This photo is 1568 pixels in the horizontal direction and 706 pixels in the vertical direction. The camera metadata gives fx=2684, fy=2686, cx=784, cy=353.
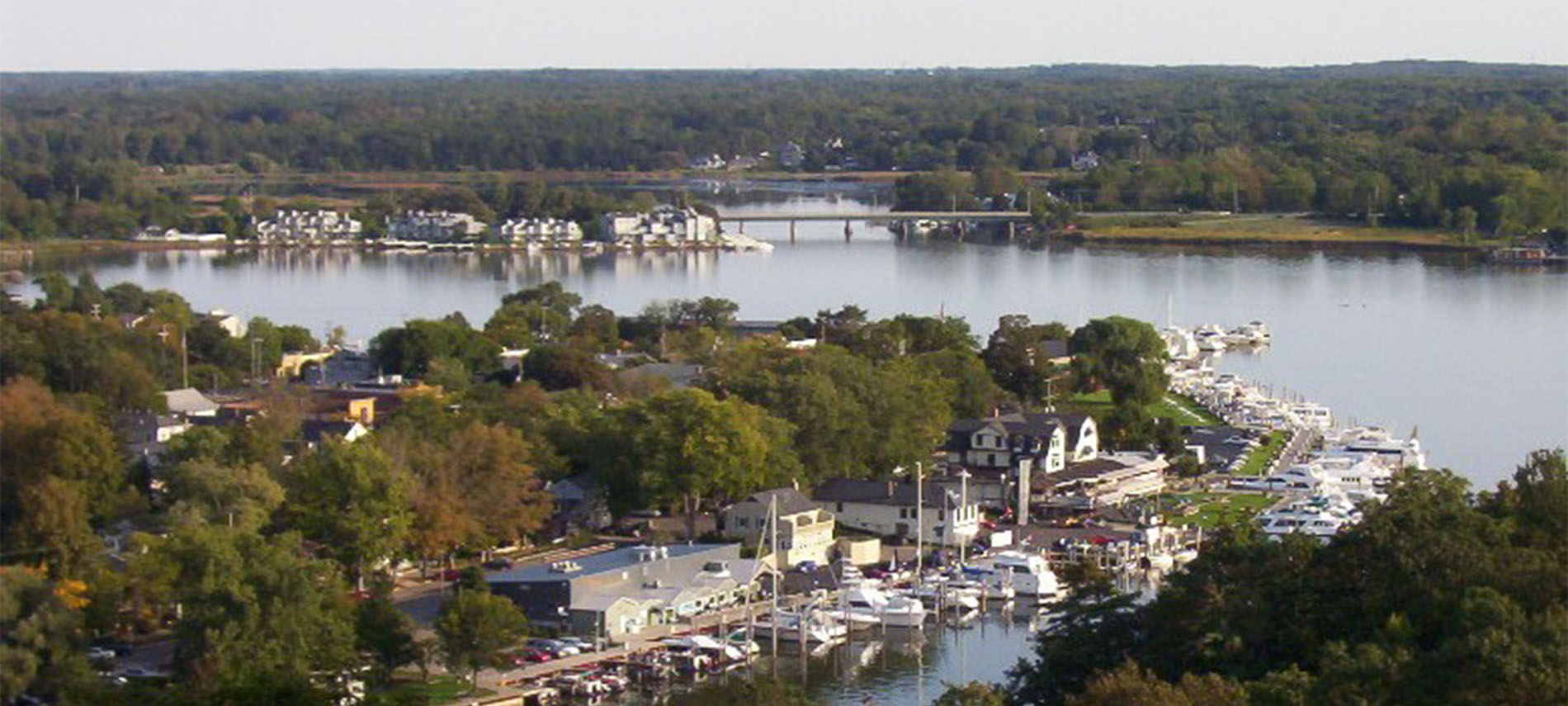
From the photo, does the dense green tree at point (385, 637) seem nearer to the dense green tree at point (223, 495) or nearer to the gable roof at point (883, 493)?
the dense green tree at point (223, 495)

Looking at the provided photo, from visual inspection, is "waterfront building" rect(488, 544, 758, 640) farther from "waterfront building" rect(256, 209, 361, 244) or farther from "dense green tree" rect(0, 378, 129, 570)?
"waterfront building" rect(256, 209, 361, 244)

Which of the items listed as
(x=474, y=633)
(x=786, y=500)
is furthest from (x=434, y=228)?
(x=474, y=633)

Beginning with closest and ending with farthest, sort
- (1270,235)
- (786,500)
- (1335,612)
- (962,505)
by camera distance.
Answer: (1335,612) < (786,500) < (962,505) < (1270,235)

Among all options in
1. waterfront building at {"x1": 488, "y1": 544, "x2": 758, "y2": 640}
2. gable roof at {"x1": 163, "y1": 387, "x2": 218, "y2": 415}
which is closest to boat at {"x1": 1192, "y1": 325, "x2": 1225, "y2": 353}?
gable roof at {"x1": 163, "y1": 387, "x2": 218, "y2": 415}

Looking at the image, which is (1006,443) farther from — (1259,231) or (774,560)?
(1259,231)

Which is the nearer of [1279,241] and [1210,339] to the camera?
[1210,339]

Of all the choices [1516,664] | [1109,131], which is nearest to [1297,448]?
[1516,664]

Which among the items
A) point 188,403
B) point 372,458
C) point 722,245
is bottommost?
point 722,245

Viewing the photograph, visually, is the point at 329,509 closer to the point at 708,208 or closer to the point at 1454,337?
the point at 1454,337
